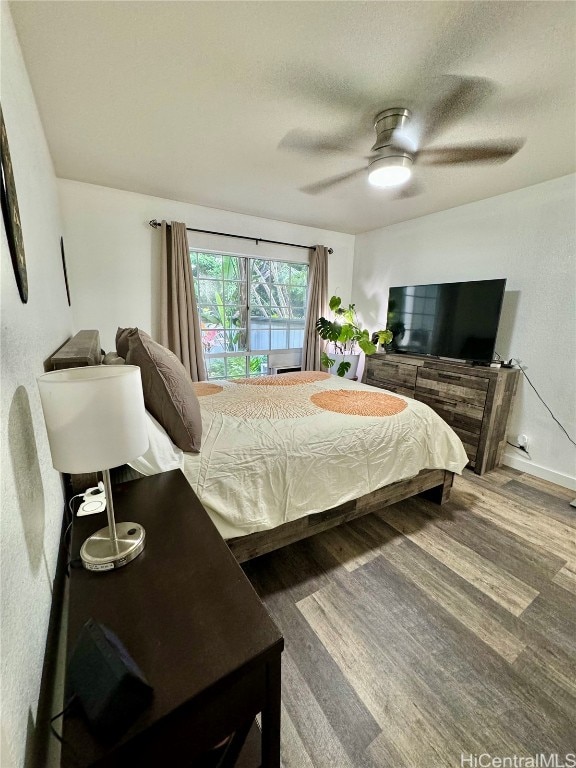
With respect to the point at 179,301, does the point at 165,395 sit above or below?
below

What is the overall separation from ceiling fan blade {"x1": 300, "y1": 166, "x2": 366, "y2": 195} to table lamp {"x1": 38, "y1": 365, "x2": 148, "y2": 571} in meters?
2.38

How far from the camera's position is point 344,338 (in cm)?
390

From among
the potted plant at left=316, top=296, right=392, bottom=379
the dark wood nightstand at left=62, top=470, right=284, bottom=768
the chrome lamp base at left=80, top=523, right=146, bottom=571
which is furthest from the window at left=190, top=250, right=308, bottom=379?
the dark wood nightstand at left=62, top=470, right=284, bottom=768

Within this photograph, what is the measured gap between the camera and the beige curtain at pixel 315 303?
407 centimetres

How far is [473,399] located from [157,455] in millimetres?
2591

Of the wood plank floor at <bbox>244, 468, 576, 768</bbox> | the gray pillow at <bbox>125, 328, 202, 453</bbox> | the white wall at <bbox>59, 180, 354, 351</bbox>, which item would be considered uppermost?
the white wall at <bbox>59, 180, 354, 351</bbox>

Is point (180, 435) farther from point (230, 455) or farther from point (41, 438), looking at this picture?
point (41, 438)

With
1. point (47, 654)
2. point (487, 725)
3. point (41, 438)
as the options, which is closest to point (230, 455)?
point (41, 438)

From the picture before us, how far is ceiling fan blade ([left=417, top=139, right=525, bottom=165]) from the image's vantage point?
197 centimetres

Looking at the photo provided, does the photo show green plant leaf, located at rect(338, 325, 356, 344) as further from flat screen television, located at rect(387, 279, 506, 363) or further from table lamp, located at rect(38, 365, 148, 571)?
table lamp, located at rect(38, 365, 148, 571)

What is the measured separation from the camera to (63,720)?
502 millimetres

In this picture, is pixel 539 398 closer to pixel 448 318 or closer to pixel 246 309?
pixel 448 318

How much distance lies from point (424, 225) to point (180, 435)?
352cm

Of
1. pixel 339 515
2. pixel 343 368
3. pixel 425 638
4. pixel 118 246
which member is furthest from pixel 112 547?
pixel 343 368
